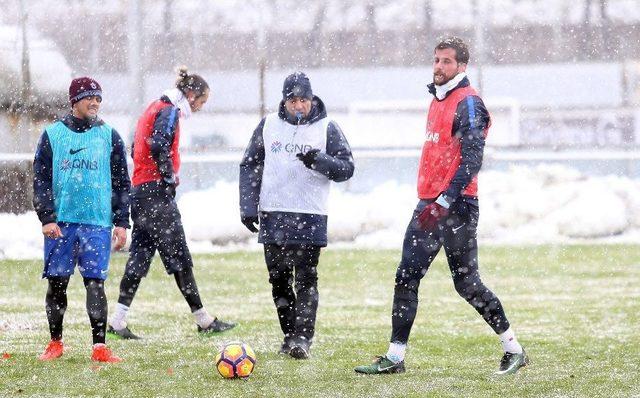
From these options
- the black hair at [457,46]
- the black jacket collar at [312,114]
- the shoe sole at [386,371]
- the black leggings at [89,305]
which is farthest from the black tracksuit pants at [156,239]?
the black hair at [457,46]

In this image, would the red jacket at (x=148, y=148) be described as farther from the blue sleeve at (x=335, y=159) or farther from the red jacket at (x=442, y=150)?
the red jacket at (x=442, y=150)

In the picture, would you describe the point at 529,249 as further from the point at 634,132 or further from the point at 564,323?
the point at 634,132

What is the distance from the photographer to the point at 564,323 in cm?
925

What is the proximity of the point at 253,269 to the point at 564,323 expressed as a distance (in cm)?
517

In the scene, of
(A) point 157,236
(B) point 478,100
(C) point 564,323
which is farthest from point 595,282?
(B) point 478,100

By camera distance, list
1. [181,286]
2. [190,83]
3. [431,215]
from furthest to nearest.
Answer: [181,286] < [190,83] < [431,215]

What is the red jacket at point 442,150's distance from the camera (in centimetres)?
650

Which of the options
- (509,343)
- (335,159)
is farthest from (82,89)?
(509,343)

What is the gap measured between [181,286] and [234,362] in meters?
2.15

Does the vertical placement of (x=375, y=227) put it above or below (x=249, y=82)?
below

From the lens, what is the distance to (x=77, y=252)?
7121mm

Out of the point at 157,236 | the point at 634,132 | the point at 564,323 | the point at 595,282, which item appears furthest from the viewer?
the point at 634,132

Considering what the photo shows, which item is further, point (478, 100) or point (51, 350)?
point (51, 350)

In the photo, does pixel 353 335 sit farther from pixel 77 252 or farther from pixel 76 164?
pixel 76 164
